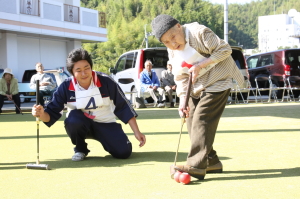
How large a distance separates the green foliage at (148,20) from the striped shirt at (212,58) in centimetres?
7166

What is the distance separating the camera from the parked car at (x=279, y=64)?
624 inches

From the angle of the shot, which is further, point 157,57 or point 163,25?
point 157,57

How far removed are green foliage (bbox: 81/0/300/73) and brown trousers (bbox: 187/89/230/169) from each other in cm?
7177

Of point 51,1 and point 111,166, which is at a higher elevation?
point 51,1

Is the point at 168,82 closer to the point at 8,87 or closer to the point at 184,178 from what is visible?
the point at 8,87

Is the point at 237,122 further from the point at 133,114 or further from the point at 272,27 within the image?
the point at 272,27

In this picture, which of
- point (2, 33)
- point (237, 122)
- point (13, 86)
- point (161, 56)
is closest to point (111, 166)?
point (237, 122)

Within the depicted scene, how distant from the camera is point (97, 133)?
4.95m

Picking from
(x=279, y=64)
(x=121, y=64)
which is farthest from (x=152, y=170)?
(x=279, y=64)

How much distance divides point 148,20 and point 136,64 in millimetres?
78180

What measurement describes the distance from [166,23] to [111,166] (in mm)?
1599

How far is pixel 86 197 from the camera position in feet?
10.8

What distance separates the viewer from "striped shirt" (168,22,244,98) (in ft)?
12.3

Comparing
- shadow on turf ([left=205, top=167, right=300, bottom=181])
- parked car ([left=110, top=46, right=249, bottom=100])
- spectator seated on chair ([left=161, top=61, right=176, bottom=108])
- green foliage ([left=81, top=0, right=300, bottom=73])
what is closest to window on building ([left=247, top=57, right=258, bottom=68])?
parked car ([left=110, top=46, right=249, bottom=100])
